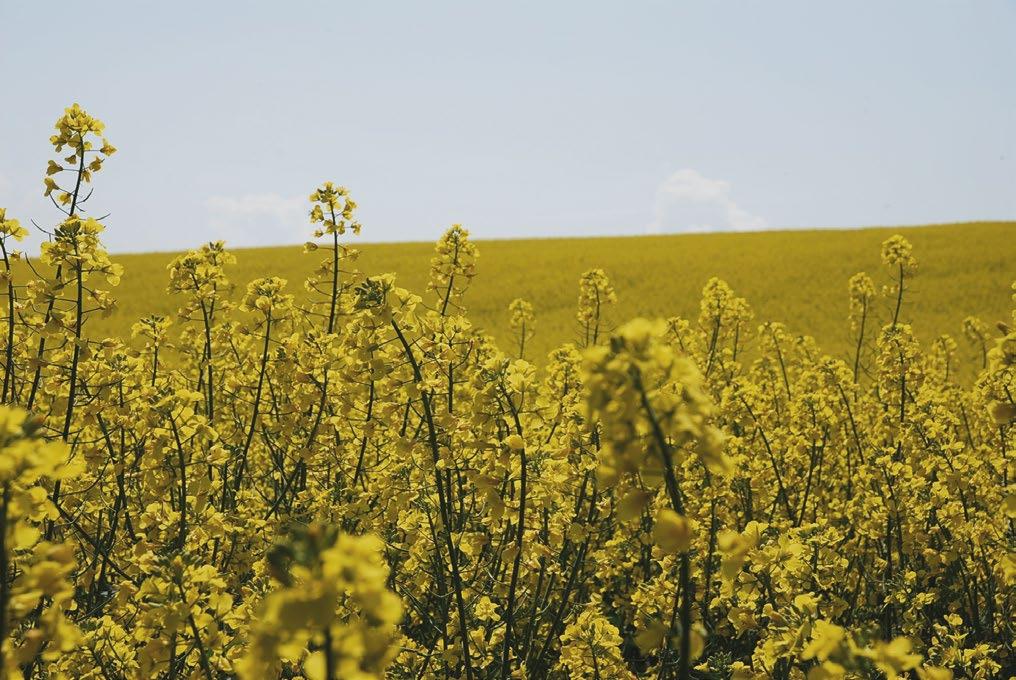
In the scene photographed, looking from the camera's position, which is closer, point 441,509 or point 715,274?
point 441,509

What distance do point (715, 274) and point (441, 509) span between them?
2257cm

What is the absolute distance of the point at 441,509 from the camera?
121 inches

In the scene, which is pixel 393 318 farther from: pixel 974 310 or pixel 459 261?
pixel 974 310

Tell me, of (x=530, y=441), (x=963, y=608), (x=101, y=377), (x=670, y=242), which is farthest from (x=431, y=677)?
(x=670, y=242)

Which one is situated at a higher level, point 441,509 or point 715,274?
point 715,274

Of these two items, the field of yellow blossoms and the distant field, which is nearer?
the field of yellow blossoms

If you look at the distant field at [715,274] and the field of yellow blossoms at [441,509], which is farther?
the distant field at [715,274]

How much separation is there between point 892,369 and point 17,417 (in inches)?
206

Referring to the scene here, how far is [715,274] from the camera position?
966 inches

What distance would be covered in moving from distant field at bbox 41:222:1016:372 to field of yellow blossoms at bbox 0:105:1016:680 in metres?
10.9

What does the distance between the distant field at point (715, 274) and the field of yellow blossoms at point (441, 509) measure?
10868mm

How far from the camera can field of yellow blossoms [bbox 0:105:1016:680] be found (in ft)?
4.99

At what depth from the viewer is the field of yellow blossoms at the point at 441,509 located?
1520 mm

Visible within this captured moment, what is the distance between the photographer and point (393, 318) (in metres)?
2.86
